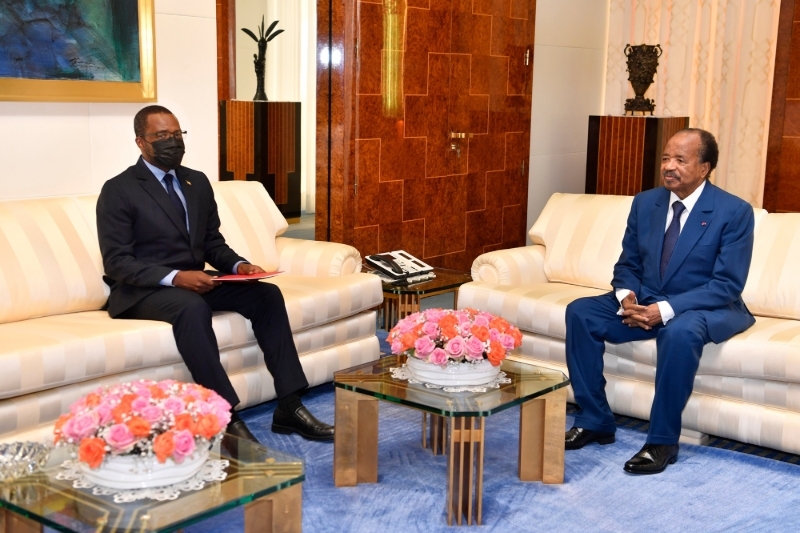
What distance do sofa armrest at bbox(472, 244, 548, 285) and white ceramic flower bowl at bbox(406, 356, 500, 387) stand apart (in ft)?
4.91

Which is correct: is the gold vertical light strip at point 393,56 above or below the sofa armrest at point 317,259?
above

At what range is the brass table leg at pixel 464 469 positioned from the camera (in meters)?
3.02

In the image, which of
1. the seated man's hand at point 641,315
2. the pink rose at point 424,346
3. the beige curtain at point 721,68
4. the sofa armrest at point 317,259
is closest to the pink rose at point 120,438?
the pink rose at point 424,346

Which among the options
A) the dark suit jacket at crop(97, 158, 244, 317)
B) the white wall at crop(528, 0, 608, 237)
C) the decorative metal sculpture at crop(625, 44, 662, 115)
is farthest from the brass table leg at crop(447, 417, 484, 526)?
the white wall at crop(528, 0, 608, 237)

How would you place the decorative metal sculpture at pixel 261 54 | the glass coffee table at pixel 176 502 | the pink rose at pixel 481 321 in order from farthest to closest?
the decorative metal sculpture at pixel 261 54, the pink rose at pixel 481 321, the glass coffee table at pixel 176 502

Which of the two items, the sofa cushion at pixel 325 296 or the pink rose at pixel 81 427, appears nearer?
the pink rose at pixel 81 427

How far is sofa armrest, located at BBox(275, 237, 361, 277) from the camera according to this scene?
468 centimetres

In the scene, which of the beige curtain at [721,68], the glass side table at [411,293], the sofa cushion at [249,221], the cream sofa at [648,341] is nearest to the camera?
the cream sofa at [648,341]

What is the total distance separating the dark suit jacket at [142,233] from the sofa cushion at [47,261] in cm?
11

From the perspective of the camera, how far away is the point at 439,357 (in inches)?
123

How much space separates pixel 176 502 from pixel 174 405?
24cm

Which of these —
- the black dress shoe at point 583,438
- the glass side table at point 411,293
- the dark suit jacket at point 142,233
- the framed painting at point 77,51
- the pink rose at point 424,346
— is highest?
the framed painting at point 77,51

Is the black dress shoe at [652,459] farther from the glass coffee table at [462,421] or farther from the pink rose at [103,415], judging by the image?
the pink rose at [103,415]

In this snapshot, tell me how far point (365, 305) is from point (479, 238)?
108 inches
